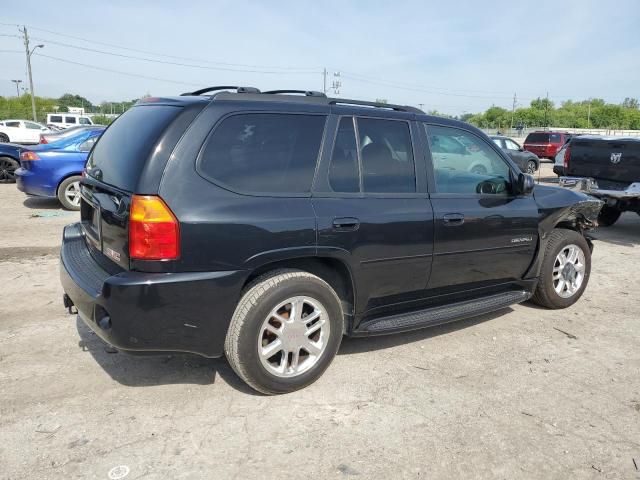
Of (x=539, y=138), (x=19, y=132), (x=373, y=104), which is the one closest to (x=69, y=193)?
(x=373, y=104)

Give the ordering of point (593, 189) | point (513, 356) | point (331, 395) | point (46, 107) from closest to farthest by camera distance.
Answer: point (331, 395)
point (513, 356)
point (593, 189)
point (46, 107)

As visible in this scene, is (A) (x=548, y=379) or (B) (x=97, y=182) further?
(A) (x=548, y=379)

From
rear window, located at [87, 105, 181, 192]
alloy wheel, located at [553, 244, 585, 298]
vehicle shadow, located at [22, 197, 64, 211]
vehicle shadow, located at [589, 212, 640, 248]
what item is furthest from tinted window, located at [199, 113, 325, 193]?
vehicle shadow, located at [22, 197, 64, 211]

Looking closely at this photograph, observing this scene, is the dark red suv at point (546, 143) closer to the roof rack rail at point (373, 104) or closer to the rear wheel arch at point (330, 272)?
the roof rack rail at point (373, 104)

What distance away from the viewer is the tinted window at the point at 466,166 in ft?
12.7

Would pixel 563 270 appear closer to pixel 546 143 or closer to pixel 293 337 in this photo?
pixel 293 337

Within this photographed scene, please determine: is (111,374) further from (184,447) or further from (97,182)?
(97,182)

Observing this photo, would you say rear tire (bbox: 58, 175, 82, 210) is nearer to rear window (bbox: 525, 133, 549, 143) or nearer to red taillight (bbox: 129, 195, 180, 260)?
red taillight (bbox: 129, 195, 180, 260)

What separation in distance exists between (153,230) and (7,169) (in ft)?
40.2

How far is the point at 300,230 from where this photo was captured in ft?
10.0

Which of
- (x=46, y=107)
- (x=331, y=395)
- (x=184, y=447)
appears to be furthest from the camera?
(x=46, y=107)

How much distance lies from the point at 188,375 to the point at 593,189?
286 inches

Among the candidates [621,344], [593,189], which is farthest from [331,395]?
[593,189]

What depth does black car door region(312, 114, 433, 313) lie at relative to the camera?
325cm
